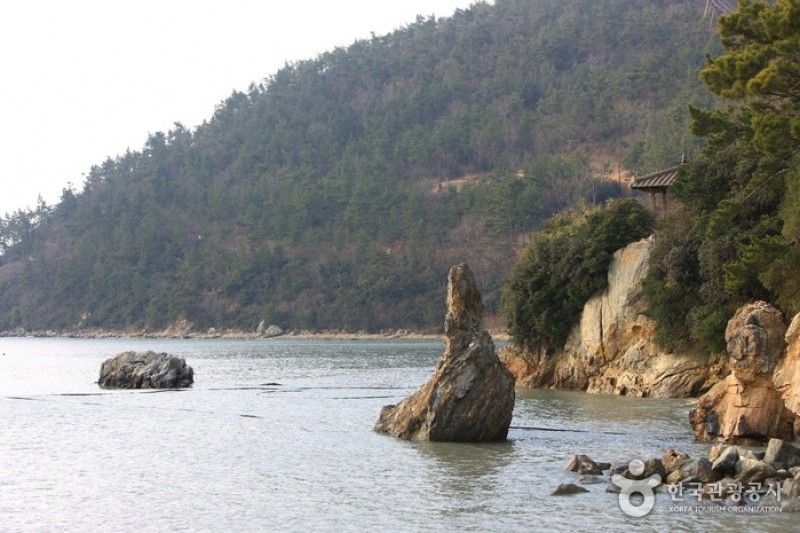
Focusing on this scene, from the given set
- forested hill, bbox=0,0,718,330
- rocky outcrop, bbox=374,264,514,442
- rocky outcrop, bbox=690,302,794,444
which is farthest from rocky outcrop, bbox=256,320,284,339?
rocky outcrop, bbox=690,302,794,444

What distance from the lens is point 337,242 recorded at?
15662cm

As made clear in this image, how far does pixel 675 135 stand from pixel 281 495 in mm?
109946

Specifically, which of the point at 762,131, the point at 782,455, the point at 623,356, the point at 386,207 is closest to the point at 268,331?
the point at 386,207

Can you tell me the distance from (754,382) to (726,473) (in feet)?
16.8

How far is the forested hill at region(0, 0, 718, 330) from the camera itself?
14300 cm

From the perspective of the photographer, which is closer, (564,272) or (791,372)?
(791,372)

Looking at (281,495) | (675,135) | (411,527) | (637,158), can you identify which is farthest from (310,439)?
(637,158)

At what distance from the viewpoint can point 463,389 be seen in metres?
27.9

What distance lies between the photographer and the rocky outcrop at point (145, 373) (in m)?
53.9

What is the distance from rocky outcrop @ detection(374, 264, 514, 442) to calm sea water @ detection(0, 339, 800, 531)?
2.13ft

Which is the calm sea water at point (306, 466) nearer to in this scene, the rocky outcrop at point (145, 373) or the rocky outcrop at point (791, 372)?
the rocky outcrop at point (791, 372)

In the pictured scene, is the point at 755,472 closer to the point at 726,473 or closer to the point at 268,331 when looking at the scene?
the point at 726,473

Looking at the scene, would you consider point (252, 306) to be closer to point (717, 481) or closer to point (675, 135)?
point (675, 135)

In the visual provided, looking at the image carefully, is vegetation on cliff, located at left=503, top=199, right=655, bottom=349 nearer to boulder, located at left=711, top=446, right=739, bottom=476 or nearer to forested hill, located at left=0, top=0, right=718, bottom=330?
boulder, located at left=711, top=446, right=739, bottom=476
